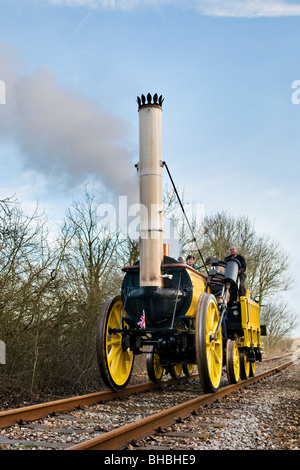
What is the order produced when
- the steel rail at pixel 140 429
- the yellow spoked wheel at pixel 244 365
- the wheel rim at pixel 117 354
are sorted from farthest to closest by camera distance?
1. the yellow spoked wheel at pixel 244 365
2. the wheel rim at pixel 117 354
3. the steel rail at pixel 140 429

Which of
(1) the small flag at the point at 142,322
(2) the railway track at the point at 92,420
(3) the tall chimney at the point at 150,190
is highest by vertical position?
(3) the tall chimney at the point at 150,190

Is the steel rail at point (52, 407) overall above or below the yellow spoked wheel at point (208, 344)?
below

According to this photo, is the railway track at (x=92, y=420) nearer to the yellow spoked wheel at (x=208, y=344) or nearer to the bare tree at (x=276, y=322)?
the yellow spoked wheel at (x=208, y=344)

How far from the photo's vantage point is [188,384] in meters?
10.9

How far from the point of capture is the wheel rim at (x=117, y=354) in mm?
8617

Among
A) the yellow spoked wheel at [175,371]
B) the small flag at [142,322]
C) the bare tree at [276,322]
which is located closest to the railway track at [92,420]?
the small flag at [142,322]

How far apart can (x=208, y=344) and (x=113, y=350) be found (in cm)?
178

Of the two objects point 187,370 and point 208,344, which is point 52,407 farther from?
point 187,370

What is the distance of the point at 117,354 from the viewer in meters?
8.93

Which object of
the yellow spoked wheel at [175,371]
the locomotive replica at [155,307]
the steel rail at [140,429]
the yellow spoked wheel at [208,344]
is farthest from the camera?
the yellow spoked wheel at [175,371]
